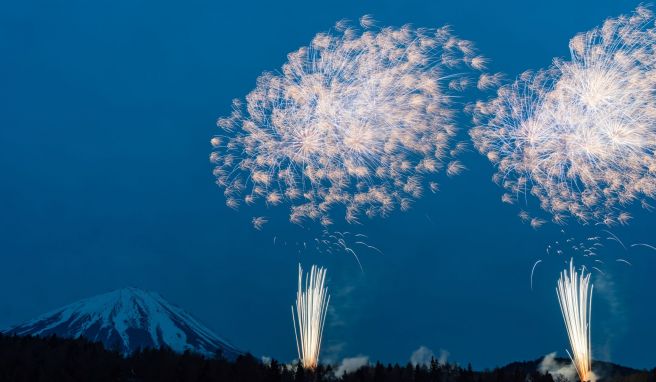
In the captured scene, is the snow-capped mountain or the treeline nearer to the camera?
the treeline

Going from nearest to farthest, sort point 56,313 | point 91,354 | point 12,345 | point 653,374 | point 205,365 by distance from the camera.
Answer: point 653,374, point 205,365, point 91,354, point 12,345, point 56,313

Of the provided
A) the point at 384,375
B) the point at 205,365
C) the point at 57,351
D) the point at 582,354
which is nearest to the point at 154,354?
the point at 205,365

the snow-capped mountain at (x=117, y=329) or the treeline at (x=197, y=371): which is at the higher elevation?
the snow-capped mountain at (x=117, y=329)

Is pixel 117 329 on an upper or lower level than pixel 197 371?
upper

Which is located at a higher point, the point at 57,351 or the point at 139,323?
the point at 139,323

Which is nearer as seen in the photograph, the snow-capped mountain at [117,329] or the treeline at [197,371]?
the treeline at [197,371]

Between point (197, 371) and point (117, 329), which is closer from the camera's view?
point (197, 371)

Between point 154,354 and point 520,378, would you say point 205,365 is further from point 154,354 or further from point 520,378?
point 520,378

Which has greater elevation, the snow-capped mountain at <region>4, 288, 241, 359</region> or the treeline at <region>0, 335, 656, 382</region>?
the snow-capped mountain at <region>4, 288, 241, 359</region>
